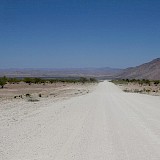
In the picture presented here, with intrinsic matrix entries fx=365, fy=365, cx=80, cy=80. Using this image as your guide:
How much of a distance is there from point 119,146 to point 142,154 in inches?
50.5

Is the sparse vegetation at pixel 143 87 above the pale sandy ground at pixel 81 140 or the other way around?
the other way around

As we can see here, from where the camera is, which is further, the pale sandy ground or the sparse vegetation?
the sparse vegetation

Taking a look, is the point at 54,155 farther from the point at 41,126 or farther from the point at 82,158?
the point at 41,126

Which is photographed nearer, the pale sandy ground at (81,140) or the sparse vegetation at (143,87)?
the pale sandy ground at (81,140)

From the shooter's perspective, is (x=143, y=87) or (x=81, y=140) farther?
(x=143, y=87)

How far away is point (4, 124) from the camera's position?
17.0 meters

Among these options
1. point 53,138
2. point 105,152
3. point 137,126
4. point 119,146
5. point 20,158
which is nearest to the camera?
point 20,158

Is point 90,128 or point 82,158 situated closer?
point 82,158

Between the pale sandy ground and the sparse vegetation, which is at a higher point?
the pale sandy ground

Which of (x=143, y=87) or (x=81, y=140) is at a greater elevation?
(x=81, y=140)

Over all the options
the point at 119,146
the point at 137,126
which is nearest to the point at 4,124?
the point at 137,126

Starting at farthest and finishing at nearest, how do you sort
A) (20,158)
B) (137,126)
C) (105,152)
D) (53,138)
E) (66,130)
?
1. (137,126)
2. (66,130)
3. (53,138)
4. (105,152)
5. (20,158)

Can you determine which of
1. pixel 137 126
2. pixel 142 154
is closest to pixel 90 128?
pixel 137 126

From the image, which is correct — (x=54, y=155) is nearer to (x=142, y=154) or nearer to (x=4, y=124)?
(x=142, y=154)
